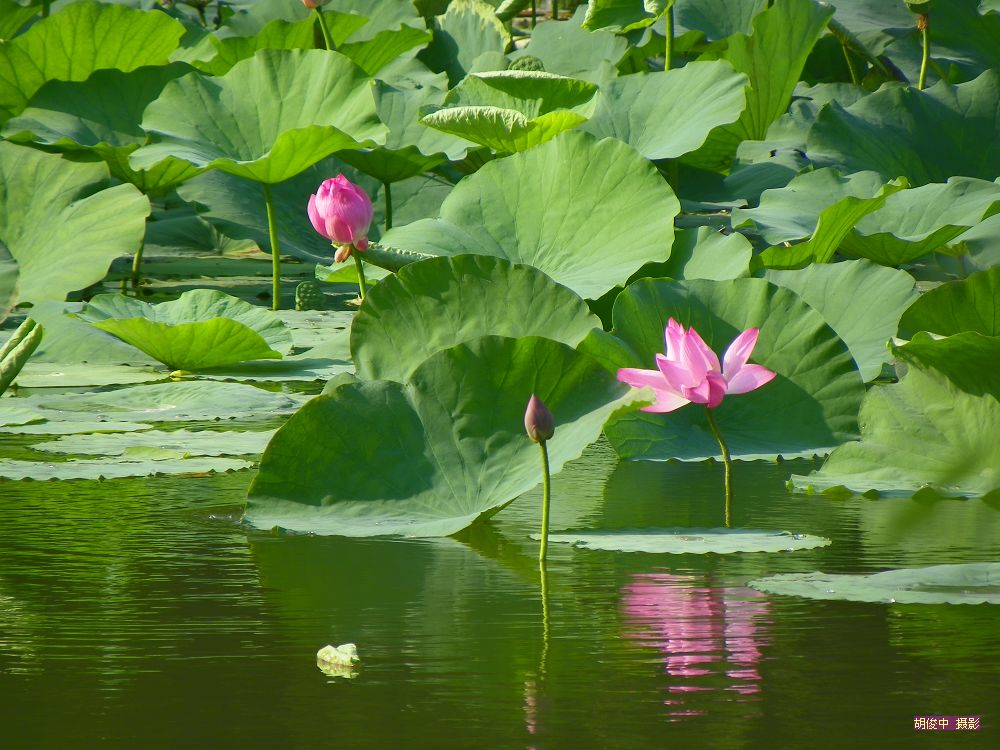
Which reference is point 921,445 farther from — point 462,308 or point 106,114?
point 106,114

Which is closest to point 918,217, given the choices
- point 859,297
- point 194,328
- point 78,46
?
point 859,297

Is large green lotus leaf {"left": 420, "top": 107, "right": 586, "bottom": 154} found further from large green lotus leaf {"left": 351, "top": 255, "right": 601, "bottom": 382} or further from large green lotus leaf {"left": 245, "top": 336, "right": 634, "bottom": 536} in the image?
large green lotus leaf {"left": 245, "top": 336, "right": 634, "bottom": 536}

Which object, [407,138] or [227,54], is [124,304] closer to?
[407,138]

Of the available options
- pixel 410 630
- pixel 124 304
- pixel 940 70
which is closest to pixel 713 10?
pixel 940 70

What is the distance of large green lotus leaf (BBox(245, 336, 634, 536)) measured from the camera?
1.21 meters

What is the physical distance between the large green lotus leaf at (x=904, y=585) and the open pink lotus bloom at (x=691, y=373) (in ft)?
0.83

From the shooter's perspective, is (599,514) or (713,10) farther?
(713,10)

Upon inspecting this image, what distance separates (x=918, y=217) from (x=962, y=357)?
0.81m

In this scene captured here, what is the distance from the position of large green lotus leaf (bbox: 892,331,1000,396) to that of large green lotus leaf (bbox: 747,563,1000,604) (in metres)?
0.35

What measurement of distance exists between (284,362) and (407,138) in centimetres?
91

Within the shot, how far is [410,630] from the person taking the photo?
0.92m

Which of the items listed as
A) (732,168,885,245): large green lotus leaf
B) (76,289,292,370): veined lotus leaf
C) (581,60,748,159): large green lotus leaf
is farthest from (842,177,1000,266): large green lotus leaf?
(76,289,292,370): veined lotus leaf

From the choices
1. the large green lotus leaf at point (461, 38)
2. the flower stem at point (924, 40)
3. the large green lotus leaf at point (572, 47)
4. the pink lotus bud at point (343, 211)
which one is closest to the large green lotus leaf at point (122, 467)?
the pink lotus bud at point (343, 211)

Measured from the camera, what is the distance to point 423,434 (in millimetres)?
1239
